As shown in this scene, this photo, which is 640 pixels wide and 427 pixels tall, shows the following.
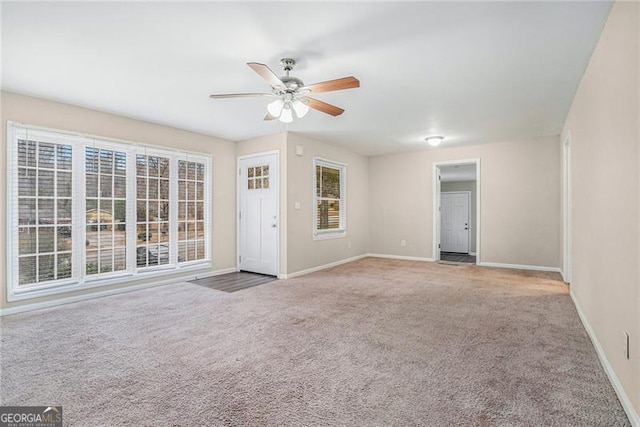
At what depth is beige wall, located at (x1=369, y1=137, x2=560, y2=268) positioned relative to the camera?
5684mm

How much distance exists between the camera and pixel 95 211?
13.6 feet

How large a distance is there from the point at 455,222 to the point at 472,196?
890mm

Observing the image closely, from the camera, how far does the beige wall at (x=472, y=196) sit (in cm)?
895

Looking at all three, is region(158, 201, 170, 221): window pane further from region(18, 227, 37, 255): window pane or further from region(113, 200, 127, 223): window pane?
region(18, 227, 37, 255): window pane

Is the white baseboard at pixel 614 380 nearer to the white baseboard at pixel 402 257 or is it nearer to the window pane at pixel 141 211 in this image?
the white baseboard at pixel 402 257

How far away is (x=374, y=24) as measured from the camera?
2.26m

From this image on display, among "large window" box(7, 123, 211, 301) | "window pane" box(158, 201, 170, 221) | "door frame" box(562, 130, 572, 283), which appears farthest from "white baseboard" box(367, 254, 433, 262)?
"window pane" box(158, 201, 170, 221)

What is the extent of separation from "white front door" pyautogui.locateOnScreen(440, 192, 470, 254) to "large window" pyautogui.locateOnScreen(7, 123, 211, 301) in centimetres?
703

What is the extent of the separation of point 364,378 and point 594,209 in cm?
236

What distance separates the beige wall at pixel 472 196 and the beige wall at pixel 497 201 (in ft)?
9.44

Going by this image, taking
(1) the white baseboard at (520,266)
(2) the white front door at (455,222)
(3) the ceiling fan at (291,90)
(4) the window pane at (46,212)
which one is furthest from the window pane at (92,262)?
(2) the white front door at (455,222)

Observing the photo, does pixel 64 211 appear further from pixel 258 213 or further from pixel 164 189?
pixel 258 213

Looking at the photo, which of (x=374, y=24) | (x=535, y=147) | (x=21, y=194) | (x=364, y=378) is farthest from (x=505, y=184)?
(x=21, y=194)

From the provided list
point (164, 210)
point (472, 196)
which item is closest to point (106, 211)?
point (164, 210)
